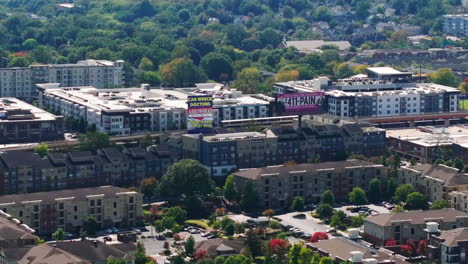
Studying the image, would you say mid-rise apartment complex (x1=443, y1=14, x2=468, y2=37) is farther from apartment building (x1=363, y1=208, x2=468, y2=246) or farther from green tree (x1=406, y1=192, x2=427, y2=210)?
apartment building (x1=363, y1=208, x2=468, y2=246)

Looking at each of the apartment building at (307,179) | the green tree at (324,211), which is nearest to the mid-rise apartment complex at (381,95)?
the apartment building at (307,179)

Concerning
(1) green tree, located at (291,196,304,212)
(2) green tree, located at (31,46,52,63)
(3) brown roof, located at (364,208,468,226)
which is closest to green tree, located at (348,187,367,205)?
(1) green tree, located at (291,196,304,212)

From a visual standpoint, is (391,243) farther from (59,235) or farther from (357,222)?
(59,235)

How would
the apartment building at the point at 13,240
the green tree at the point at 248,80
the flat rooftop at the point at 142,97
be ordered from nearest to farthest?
the apartment building at the point at 13,240 < the flat rooftop at the point at 142,97 < the green tree at the point at 248,80

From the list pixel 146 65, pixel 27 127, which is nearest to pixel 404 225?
pixel 27 127

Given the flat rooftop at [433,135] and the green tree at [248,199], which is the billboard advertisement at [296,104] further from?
the green tree at [248,199]

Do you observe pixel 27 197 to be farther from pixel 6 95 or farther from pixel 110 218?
pixel 6 95
